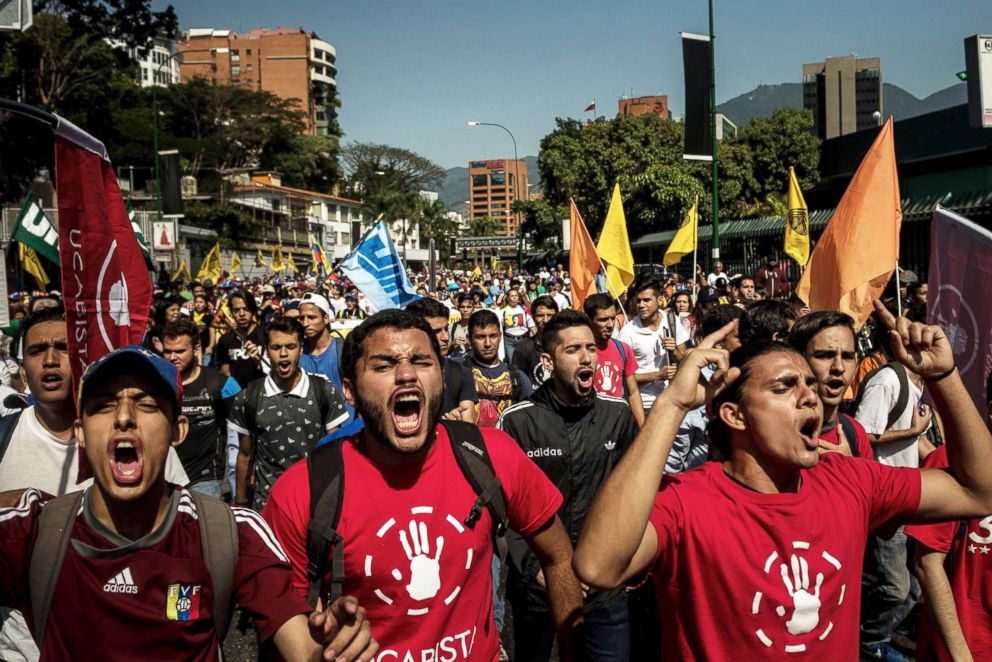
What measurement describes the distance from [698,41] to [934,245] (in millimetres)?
16366

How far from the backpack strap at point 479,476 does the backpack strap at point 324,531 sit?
375mm

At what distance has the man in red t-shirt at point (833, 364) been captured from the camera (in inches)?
160

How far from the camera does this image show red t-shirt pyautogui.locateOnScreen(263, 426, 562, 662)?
2674 mm

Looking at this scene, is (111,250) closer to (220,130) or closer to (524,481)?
(524,481)

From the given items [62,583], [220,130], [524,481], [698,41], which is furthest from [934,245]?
[220,130]

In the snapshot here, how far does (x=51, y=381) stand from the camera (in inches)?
150

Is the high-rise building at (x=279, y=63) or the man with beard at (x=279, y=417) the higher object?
the high-rise building at (x=279, y=63)

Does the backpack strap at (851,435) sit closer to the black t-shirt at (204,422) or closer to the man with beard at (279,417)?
the man with beard at (279,417)

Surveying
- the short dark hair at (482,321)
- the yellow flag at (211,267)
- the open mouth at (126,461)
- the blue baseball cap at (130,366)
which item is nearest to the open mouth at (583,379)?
the short dark hair at (482,321)

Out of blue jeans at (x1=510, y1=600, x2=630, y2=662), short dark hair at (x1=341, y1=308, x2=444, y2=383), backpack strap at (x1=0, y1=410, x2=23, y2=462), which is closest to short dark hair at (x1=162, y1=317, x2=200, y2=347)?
backpack strap at (x1=0, y1=410, x2=23, y2=462)

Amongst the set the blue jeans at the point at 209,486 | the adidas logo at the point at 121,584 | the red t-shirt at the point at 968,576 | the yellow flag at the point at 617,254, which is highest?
the yellow flag at the point at 617,254

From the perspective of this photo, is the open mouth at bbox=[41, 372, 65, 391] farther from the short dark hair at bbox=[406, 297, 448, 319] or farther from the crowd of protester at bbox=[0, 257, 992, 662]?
the short dark hair at bbox=[406, 297, 448, 319]

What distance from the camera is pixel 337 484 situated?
2.72 meters

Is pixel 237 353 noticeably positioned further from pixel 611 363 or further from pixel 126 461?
pixel 126 461
